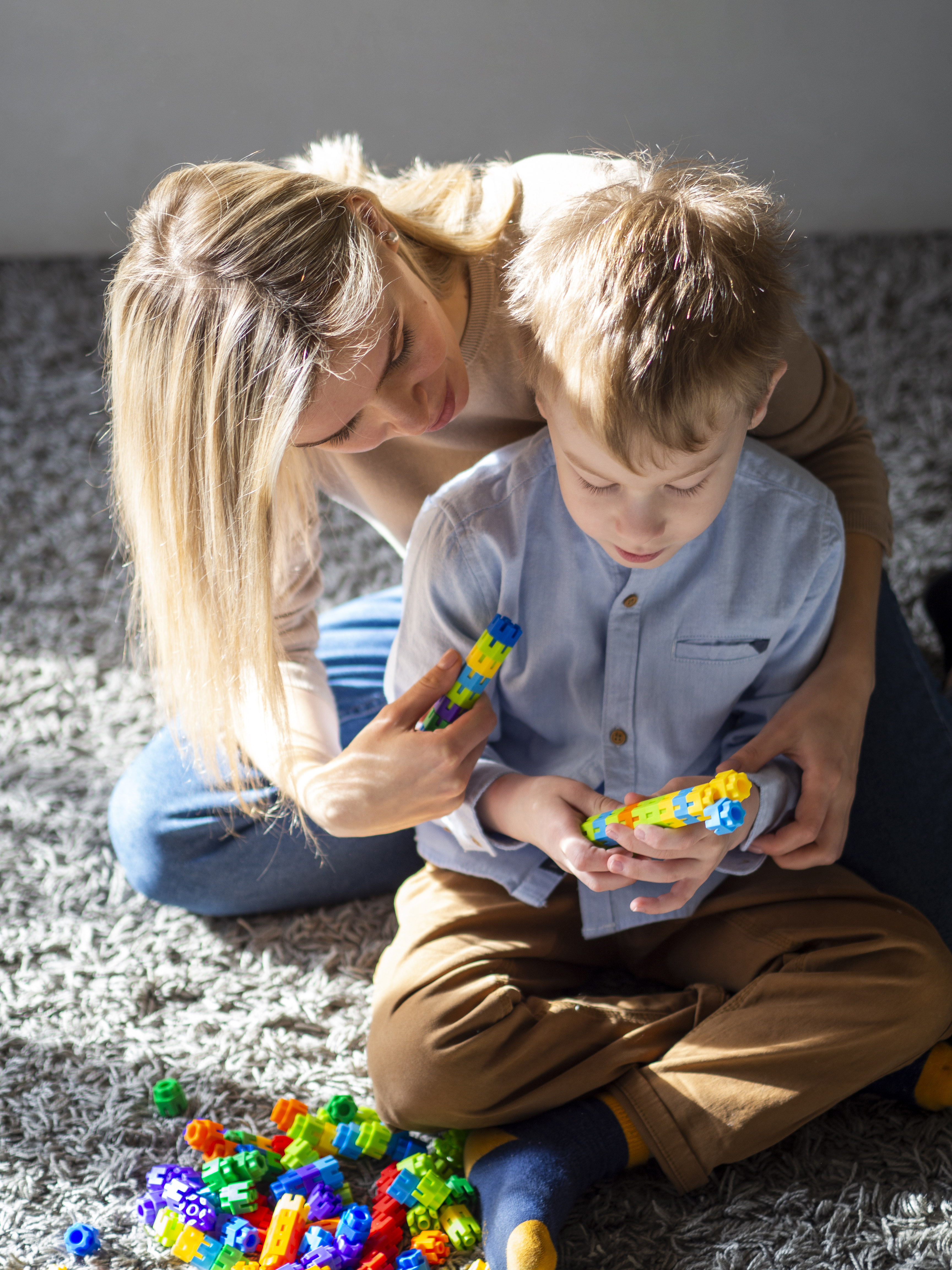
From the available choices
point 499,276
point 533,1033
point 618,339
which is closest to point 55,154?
point 499,276

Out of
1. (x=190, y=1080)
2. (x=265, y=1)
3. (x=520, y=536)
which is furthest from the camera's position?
(x=265, y=1)

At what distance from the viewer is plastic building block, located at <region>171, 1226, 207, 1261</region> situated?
826mm

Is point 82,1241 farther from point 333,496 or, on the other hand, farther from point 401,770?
point 333,496

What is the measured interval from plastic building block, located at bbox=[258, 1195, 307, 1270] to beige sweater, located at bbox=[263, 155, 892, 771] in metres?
0.37

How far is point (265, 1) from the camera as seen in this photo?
1628mm

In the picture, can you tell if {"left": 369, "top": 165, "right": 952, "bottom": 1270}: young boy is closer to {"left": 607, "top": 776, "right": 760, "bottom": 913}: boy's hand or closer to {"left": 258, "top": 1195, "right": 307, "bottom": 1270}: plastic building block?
{"left": 607, "top": 776, "right": 760, "bottom": 913}: boy's hand

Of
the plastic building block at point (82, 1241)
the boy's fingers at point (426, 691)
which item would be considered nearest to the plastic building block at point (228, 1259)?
the plastic building block at point (82, 1241)

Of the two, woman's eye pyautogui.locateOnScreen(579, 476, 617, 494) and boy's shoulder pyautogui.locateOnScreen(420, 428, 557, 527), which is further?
boy's shoulder pyautogui.locateOnScreen(420, 428, 557, 527)

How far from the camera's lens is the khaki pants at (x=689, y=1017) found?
84 cm

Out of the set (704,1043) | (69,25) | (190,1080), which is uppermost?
(69,25)

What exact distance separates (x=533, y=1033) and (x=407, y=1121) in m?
0.13

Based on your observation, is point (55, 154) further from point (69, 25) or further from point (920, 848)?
point (920, 848)

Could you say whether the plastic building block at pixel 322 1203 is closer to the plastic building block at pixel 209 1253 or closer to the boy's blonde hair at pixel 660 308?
the plastic building block at pixel 209 1253

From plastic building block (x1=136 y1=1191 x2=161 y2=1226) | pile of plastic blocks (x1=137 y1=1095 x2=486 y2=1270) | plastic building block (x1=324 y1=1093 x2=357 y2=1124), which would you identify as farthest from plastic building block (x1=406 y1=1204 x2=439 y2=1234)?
plastic building block (x1=136 y1=1191 x2=161 y2=1226)
